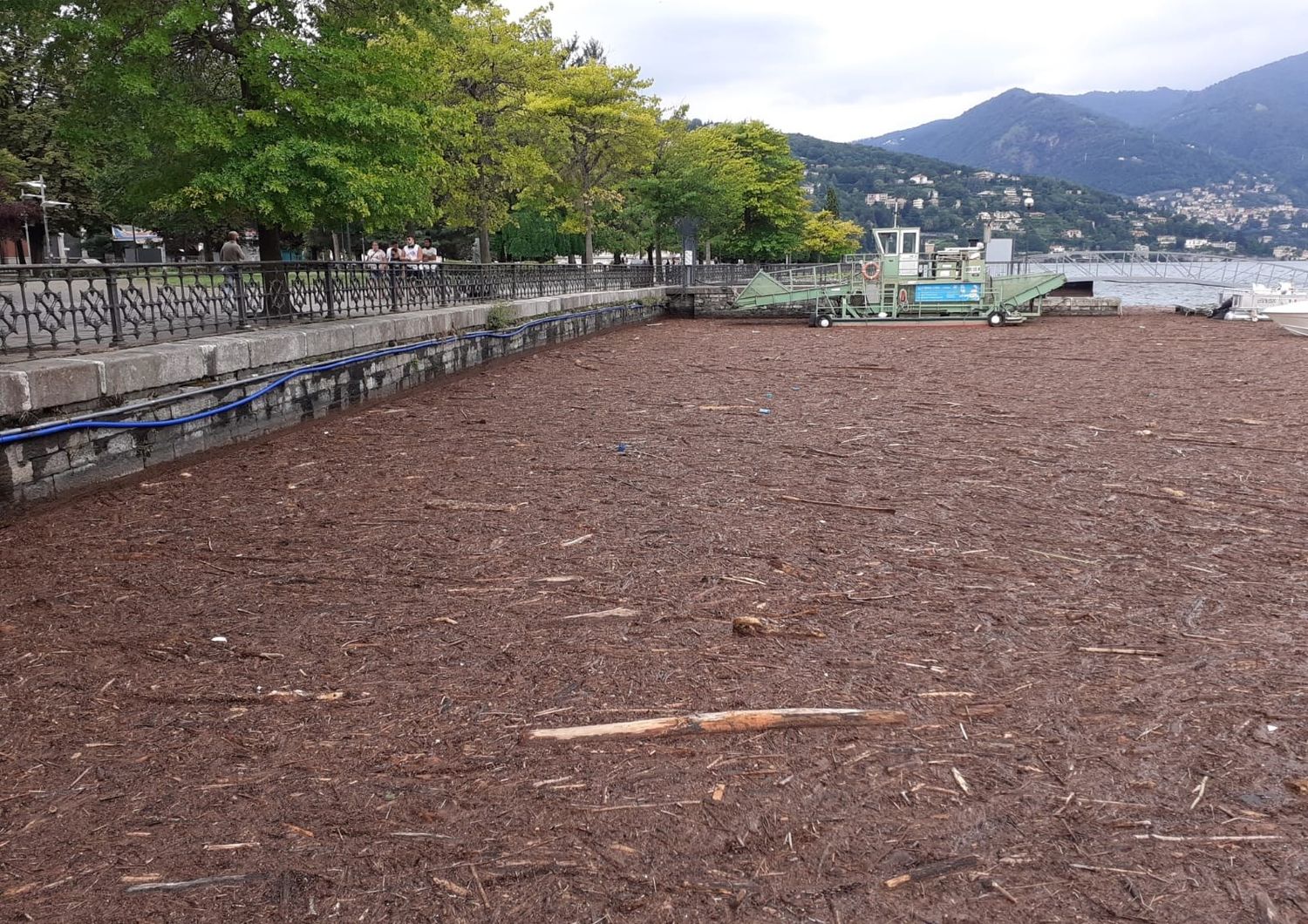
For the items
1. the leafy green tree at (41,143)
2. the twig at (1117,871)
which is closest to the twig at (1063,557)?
the twig at (1117,871)

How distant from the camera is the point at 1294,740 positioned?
353 cm

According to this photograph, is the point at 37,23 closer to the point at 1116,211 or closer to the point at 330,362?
the point at 330,362

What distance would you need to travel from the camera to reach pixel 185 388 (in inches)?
349

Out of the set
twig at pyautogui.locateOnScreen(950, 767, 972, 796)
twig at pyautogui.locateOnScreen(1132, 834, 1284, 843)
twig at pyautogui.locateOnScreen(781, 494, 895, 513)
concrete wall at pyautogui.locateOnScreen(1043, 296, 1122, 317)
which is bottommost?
twig at pyautogui.locateOnScreen(1132, 834, 1284, 843)

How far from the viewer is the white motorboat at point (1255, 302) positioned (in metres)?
31.6

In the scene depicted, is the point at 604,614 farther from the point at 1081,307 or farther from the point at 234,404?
the point at 1081,307

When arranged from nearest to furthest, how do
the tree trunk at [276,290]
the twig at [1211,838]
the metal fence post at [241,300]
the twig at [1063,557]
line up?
the twig at [1211,838], the twig at [1063,557], the metal fence post at [241,300], the tree trunk at [276,290]

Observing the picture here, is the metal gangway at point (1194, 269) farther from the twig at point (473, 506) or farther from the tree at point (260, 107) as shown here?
the twig at point (473, 506)

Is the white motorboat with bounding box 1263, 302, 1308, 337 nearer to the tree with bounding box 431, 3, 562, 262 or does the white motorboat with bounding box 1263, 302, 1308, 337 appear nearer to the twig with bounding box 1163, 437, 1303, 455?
the twig with bounding box 1163, 437, 1303, 455

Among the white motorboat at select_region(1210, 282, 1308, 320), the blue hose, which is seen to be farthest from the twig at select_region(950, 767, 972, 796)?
the white motorboat at select_region(1210, 282, 1308, 320)

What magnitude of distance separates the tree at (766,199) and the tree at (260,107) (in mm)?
35909

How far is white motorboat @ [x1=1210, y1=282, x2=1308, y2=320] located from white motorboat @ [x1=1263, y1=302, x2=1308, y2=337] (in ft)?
21.8

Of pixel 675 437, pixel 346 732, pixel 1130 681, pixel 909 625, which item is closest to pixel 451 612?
pixel 346 732

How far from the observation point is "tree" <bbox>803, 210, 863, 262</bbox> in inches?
2406
